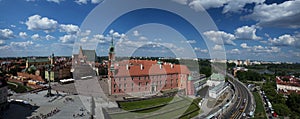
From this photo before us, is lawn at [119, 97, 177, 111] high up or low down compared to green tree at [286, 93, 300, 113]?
up

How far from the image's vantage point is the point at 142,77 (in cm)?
3506

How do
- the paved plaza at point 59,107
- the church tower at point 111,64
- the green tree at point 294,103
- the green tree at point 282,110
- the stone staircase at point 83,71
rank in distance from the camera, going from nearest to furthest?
the paved plaza at point 59,107
the green tree at point 282,110
the green tree at point 294,103
the church tower at point 111,64
the stone staircase at point 83,71

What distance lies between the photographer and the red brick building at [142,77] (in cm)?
3247

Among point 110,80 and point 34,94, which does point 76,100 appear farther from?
point 34,94

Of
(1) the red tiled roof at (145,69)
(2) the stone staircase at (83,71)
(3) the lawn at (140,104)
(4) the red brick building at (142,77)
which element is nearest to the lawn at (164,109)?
(3) the lawn at (140,104)

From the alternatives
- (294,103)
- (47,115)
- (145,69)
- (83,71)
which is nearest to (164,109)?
(145,69)

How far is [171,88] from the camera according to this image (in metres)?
39.3

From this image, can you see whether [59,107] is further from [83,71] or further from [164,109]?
[83,71]

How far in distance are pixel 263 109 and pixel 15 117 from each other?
1295 inches

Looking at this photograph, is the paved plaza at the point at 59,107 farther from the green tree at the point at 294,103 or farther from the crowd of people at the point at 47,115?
the green tree at the point at 294,103

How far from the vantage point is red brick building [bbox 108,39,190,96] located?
3247 centimetres

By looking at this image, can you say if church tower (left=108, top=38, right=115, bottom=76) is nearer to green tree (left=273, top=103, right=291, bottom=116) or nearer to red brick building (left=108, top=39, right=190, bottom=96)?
red brick building (left=108, top=39, right=190, bottom=96)

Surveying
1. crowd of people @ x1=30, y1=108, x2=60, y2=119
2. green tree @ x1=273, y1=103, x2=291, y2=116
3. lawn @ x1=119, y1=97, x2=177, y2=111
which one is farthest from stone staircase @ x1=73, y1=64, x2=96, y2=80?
green tree @ x1=273, y1=103, x2=291, y2=116

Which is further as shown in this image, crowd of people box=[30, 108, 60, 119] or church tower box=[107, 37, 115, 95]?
church tower box=[107, 37, 115, 95]
